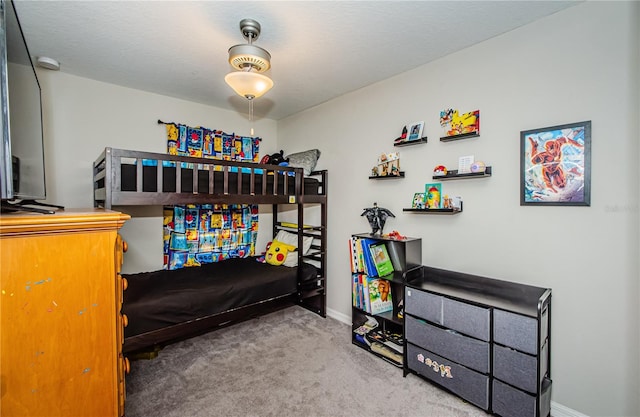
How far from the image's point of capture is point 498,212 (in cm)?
201

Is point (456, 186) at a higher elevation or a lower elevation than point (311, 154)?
lower

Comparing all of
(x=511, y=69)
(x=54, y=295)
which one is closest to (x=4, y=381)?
(x=54, y=295)

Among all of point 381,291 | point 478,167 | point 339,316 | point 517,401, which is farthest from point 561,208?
point 339,316

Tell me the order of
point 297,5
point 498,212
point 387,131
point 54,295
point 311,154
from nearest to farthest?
point 54,295 < point 297,5 < point 498,212 < point 387,131 < point 311,154

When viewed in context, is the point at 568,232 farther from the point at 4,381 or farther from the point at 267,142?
the point at 267,142

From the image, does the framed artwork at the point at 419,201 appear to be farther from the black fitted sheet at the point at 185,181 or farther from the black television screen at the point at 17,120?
the black television screen at the point at 17,120

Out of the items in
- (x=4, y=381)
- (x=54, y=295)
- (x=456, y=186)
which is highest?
(x=456, y=186)

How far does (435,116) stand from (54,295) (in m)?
2.59

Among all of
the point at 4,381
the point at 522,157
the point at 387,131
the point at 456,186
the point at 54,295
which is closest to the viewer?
the point at 4,381

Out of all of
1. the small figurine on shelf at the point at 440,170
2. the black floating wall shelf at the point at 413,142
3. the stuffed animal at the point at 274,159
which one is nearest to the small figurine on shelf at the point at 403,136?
the black floating wall shelf at the point at 413,142

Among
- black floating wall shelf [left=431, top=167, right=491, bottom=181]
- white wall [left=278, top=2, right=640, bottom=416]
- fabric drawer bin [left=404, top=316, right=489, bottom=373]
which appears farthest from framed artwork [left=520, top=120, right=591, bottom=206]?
fabric drawer bin [left=404, top=316, right=489, bottom=373]

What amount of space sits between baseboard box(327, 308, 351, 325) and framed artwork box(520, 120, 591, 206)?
79.7 inches

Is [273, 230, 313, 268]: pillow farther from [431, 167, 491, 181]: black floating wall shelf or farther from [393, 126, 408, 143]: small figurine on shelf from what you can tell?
[431, 167, 491, 181]: black floating wall shelf

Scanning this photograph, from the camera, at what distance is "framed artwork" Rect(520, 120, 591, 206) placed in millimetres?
1656
